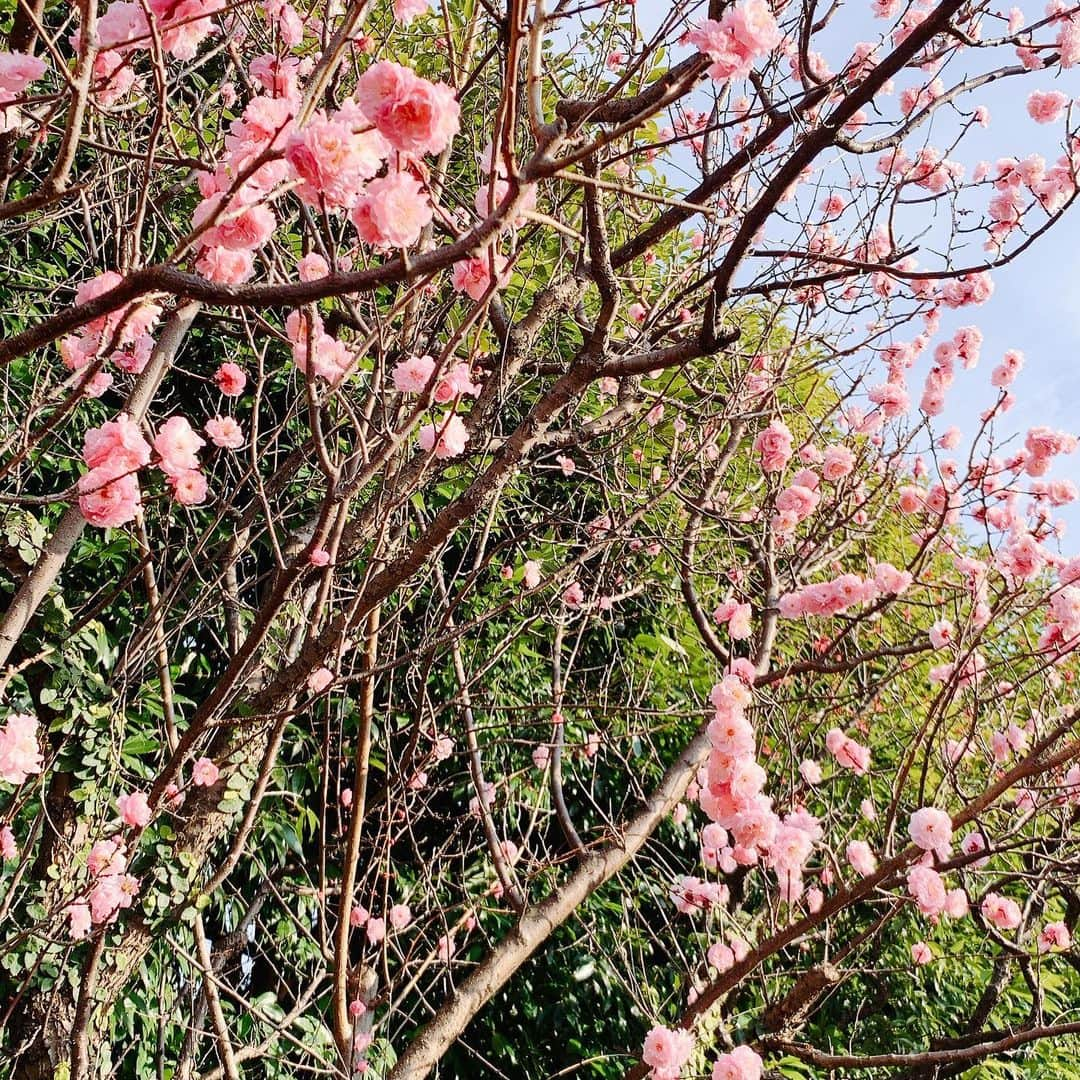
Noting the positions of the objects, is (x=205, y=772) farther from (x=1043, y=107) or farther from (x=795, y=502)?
(x=1043, y=107)

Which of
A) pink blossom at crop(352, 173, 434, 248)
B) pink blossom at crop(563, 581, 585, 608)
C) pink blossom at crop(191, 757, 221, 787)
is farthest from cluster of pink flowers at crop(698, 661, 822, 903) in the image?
pink blossom at crop(352, 173, 434, 248)

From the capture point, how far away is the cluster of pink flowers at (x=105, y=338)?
1.30 m

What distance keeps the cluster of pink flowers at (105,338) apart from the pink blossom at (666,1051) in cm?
193

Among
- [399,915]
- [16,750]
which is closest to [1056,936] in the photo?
[399,915]

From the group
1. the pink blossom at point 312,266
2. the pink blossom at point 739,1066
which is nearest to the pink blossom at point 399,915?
the pink blossom at point 739,1066

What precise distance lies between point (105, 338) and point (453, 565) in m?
2.73

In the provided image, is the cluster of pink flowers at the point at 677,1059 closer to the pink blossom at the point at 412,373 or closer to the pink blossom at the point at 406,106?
the pink blossom at the point at 412,373

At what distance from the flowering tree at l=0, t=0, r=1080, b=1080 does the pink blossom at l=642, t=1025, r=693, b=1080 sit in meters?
0.01

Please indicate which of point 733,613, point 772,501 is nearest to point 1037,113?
point 772,501

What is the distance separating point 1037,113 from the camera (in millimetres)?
3131

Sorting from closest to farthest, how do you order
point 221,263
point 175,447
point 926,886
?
point 221,263 < point 175,447 < point 926,886

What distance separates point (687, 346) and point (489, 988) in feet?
5.90

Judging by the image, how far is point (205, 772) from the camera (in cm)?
239

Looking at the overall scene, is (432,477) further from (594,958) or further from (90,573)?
(594,958)
